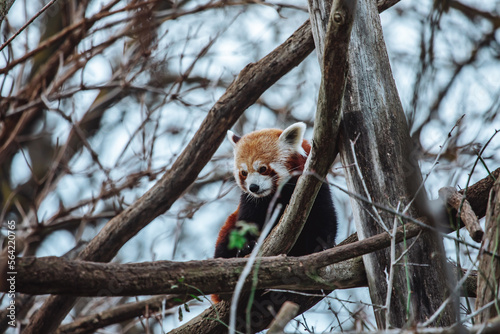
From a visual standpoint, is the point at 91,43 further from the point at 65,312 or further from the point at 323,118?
the point at 323,118

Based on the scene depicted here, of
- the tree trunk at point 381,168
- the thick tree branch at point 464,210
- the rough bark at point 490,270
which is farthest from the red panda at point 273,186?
the rough bark at point 490,270

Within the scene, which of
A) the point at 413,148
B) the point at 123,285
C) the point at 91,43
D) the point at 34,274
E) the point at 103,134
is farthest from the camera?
the point at 103,134

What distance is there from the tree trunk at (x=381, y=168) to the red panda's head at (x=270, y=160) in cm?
119

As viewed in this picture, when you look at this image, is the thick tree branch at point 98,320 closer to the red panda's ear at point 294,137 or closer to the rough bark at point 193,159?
the rough bark at point 193,159

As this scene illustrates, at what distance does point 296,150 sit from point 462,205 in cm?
199

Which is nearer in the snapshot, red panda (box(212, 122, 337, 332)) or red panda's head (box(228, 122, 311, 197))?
red panda (box(212, 122, 337, 332))

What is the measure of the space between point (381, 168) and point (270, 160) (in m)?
1.51

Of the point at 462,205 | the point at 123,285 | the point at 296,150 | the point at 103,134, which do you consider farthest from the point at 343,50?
the point at 103,134

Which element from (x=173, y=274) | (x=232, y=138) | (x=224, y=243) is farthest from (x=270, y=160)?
(x=173, y=274)

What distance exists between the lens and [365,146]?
109 inches

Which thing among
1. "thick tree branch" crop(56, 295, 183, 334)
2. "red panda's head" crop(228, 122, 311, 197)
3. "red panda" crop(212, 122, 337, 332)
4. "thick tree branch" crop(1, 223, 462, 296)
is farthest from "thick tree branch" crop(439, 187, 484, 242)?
"thick tree branch" crop(56, 295, 183, 334)

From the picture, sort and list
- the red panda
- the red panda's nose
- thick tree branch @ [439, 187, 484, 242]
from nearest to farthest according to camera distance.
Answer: thick tree branch @ [439, 187, 484, 242]
the red panda
the red panda's nose

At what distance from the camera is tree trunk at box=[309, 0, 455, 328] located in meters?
2.63

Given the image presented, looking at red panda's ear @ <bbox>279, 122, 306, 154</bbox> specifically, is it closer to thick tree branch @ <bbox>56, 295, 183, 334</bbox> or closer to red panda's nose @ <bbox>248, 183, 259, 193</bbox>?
red panda's nose @ <bbox>248, 183, 259, 193</bbox>
